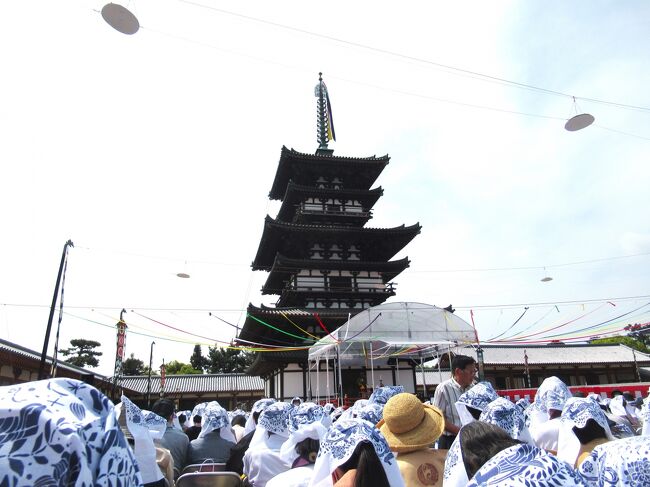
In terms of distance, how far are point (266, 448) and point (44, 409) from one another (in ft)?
11.1

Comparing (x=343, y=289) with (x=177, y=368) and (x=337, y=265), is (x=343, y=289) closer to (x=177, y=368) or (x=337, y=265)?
(x=337, y=265)

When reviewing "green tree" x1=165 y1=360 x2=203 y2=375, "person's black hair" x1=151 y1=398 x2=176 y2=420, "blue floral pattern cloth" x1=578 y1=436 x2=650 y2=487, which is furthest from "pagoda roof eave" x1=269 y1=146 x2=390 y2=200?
"green tree" x1=165 y1=360 x2=203 y2=375

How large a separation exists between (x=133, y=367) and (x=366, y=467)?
2528 inches

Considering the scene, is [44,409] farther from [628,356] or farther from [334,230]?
[628,356]

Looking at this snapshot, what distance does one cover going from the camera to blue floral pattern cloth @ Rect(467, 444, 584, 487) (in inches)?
44.5

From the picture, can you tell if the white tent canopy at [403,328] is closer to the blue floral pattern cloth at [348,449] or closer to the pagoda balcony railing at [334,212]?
the pagoda balcony railing at [334,212]

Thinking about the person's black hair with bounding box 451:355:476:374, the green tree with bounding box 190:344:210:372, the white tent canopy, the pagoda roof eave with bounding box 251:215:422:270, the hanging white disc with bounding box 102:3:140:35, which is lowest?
the person's black hair with bounding box 451:355:476:374

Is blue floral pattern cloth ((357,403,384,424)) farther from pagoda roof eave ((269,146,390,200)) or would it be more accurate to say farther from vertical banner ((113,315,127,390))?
pagoda roof eave ((269,146,390,200))

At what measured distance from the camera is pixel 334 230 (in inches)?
872

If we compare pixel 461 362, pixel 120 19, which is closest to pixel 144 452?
pixel 461 362

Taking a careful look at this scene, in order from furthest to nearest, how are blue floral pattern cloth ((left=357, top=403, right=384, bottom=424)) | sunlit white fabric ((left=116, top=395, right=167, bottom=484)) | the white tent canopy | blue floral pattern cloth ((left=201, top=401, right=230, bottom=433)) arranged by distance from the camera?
the white tent canopy → blue floral pattern cloth ((left=201, top=401, right=230, bottom=433)) → blue floral pattern cloth ((left=357, top=403, right=384, bottom=424)) → sunlit white fabric ((left=116, top=395, right=167, bottom=484))

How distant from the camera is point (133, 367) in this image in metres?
59.3

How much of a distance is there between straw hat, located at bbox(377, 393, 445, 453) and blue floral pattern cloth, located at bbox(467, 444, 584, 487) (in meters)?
1.55

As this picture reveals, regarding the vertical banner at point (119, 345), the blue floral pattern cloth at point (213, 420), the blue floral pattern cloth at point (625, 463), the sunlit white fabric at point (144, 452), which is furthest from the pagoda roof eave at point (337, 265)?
the blue floral pattern cloth at point (625, 463)
